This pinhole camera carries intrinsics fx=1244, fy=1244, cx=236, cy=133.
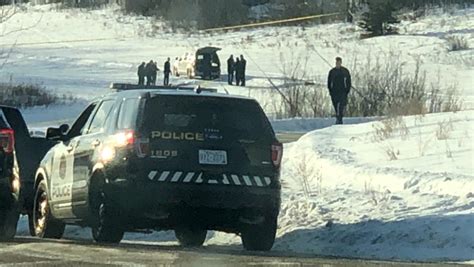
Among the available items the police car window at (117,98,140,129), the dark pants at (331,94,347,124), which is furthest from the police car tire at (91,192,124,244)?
the dark pants at (331,94,347,124)

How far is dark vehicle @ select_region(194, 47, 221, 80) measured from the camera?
225ft

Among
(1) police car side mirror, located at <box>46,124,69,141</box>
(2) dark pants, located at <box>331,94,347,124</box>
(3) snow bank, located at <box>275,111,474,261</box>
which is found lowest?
(2) dark pants, located at <box>331,94,347,124</box>

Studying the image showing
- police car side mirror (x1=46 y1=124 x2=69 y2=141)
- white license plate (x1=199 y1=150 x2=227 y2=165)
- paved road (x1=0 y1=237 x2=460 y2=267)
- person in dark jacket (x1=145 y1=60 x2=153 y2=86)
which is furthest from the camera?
person in dark jacket (x1=145 y1=60 x2=153 y2=86)

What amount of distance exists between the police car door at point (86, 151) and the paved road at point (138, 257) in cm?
64

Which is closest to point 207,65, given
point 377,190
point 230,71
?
point 230,71

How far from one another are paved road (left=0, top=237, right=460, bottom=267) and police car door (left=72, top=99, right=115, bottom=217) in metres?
0.64

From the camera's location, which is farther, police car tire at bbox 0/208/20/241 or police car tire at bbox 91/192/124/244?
police car tire at bbox 0/208/20/241

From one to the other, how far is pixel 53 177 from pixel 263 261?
14.4 feet

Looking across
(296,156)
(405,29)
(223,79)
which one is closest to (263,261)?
(296,156)

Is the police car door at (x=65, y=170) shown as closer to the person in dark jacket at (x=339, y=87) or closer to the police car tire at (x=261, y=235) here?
the police car tire at (x=261, y=235)

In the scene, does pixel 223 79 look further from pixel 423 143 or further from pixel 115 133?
pixel 115 133

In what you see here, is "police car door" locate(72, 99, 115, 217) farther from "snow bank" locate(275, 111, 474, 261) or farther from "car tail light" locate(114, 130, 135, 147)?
"snow bank" locate(275, 111, 474, 261)

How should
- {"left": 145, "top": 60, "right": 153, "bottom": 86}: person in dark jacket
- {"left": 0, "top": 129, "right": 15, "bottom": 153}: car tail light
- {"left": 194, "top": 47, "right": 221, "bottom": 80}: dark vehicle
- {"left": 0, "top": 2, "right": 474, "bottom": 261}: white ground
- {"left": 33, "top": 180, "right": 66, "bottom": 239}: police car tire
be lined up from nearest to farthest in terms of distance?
{"left": 0, "top": 2, "right": 474, "bottom": 261}: white ground, {"left": 0, "top": 129, "right": 15, "bottom": 153}: car tail light, {"left": 33, "top": 180, "right": 66, "bottom": 239}: police car tire, {"left": 145, "top": 60, "right": 153, "bottom": 86}: person in dark jacket, {"left": 194, "top": 47, "right": 221, "bottom": 80}: dark vehicle

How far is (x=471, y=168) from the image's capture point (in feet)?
56.1
